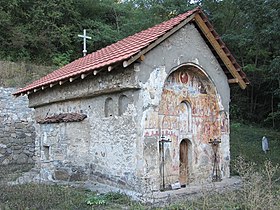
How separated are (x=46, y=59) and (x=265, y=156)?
568 inches

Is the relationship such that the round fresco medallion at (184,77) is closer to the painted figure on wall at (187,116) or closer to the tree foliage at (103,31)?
the painted figure on wall at (187,116)

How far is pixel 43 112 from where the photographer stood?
12867 mm

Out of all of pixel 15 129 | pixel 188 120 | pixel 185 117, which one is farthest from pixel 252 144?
pixel 15 129

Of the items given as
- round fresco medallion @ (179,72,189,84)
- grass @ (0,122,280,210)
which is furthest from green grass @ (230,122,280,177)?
grass @ (0,122,280,210)

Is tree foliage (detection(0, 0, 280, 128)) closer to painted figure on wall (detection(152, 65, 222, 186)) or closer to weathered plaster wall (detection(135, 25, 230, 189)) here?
weathered plaster wall (detection(135, 25, 230, 189))

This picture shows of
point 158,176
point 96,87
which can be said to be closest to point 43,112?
point 96,87

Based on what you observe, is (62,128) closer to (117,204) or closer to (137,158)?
(137,158)

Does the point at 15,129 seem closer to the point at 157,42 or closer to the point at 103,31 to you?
the point at 157,42

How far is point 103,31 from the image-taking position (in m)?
23.7

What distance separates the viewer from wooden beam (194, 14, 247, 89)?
31.0 feet

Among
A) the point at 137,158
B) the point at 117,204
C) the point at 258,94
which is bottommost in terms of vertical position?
the point at 117,204

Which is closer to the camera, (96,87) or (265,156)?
(96,87)

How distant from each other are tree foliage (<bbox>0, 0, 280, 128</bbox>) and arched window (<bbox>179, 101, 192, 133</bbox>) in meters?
11.1

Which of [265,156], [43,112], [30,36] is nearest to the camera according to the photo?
[43,112]
